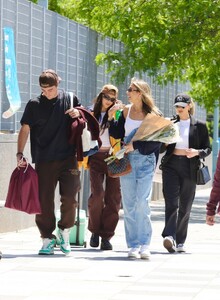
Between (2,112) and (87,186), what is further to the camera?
(87,186)

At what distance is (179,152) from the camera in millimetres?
14062

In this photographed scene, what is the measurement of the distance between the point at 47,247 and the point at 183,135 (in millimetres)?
2083

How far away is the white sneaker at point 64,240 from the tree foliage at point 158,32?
9.65m

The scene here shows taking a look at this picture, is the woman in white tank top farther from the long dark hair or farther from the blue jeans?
the long dark hair

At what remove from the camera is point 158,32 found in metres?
23.5

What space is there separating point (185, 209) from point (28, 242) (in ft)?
7.17

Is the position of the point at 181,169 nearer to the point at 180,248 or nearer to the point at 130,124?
the point at 180,248

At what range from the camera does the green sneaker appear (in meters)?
13.2

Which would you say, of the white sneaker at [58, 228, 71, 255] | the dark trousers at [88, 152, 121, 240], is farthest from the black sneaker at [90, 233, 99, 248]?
the white sneaker at [58, 228, 71, 255]

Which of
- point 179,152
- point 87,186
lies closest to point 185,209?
point 179,152

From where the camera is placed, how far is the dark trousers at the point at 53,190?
13141 mm

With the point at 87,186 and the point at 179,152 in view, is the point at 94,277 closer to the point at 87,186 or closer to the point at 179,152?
the point at 179,152

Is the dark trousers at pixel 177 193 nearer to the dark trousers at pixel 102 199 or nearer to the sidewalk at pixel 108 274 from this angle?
the sidewalk at pixel 108 274

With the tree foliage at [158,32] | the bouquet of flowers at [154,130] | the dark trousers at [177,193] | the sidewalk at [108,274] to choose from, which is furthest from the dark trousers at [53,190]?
the tree foliage at [158,32]
